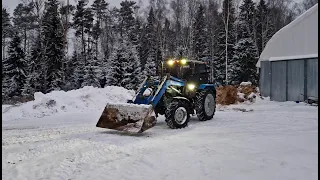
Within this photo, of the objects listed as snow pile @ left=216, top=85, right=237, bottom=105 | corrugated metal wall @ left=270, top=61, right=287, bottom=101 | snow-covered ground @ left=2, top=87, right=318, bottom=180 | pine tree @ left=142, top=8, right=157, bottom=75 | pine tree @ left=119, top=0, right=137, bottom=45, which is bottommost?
snow-covered ground @ left=2, top=87, right=318, bottom=180

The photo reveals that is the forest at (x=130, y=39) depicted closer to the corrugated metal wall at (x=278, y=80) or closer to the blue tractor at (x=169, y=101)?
the corrugated metal wall at (x=278, y=80)

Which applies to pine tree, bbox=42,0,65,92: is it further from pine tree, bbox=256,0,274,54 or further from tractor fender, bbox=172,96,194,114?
tractor fender, bbox=172,96,194,114

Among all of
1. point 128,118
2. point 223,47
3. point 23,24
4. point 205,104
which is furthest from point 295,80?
point 23,24

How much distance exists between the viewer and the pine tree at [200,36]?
3934cm

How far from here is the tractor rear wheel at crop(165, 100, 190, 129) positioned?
9.35 meters

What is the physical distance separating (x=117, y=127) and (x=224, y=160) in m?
3.65

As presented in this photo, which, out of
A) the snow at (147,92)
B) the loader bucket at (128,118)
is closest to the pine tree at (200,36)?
the snow at (147,92)

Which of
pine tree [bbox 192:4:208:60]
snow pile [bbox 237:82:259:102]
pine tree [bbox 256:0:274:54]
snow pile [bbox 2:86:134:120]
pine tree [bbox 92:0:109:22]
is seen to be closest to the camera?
snow pile [bbox 2:86:134:120]

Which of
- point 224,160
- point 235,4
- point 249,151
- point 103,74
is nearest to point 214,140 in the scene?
point 249,151

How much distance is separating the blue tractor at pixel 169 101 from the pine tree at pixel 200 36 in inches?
1091

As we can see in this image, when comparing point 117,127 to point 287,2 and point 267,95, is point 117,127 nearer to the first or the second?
point 267,95

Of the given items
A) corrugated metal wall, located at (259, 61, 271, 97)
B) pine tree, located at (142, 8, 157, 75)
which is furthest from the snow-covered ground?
pine tree, located at (142, 8, 157, 75)

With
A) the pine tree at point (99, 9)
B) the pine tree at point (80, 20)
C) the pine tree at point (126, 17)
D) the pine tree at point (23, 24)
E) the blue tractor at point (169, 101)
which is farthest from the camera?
the pine tree at point (99, 9)

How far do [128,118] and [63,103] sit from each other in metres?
6.25
